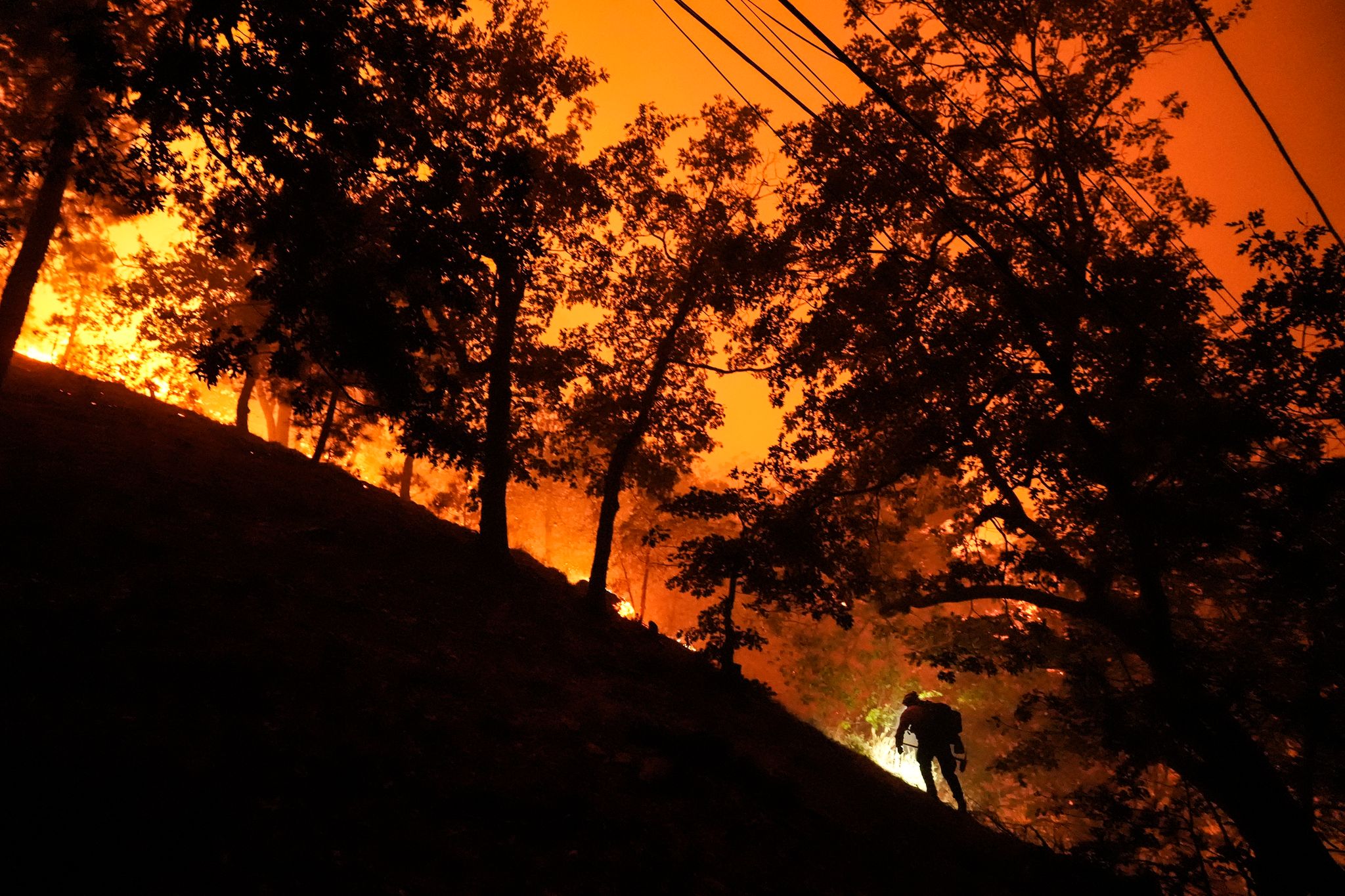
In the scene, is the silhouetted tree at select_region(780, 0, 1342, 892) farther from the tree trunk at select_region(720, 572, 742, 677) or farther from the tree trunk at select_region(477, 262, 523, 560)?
the tree trunk at select_region(477, 262, 523, 560)

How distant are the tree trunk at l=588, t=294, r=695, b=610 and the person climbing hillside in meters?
7.08

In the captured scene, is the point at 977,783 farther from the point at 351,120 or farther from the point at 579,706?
the point at 351,120

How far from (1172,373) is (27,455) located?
16.9 meters

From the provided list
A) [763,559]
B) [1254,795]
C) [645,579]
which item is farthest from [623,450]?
[645,579]

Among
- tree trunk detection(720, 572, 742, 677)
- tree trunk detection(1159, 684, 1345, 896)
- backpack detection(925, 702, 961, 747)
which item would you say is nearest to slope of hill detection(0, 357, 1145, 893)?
tree trunk detection(720, 572, 742, 677)

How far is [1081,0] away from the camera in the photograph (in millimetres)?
10164

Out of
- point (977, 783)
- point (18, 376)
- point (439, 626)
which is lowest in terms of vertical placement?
point (977, 783)

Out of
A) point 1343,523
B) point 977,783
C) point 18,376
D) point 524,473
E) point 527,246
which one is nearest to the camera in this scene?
point 527,246

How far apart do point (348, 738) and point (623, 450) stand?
10.2m

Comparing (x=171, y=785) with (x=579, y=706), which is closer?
(x=171, y=785)

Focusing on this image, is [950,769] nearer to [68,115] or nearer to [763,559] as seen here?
[763,559]

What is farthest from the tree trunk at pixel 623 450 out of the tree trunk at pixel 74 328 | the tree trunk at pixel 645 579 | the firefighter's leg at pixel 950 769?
the tree trunk at pixel 74 328

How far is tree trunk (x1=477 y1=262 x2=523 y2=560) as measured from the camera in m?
13.8

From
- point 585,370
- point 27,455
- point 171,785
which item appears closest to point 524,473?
point 585,370
